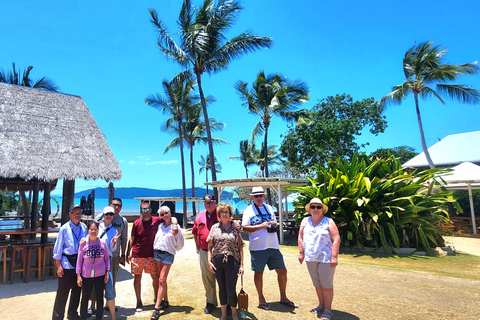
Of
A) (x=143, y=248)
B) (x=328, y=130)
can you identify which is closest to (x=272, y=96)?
(x=328, y=130)

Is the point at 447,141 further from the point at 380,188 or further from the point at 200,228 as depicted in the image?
the point at 200,228

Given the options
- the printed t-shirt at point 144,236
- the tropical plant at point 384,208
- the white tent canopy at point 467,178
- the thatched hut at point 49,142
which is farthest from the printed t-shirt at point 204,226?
the white tent canopy at point 467,178

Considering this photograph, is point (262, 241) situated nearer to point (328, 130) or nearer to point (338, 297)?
point (338, 297)

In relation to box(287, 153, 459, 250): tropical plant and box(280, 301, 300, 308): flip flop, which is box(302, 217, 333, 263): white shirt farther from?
box(287, 153, 459, 250): tropical plant

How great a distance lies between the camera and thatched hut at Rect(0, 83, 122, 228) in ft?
21.9

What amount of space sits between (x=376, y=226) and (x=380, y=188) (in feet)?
3.74

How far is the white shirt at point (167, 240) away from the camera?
4.35m

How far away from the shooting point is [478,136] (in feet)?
91.0

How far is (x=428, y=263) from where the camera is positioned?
321 inches

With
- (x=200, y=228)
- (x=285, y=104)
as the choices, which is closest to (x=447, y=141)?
(x=285, y=104)

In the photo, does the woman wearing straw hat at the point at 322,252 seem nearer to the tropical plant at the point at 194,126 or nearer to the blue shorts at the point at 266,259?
the blue shorts at the point at 266,259

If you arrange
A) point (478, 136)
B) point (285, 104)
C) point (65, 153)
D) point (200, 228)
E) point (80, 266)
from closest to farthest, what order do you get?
point (80, 266)
point (200, 228)
point (65, 153)
point (285, 104)
point (478, 136)

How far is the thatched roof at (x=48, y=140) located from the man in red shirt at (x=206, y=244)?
383 centimetres

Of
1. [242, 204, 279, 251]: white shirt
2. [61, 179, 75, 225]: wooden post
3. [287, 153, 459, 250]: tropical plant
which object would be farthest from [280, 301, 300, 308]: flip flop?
[61, 179, 75, 225]: wooden post
